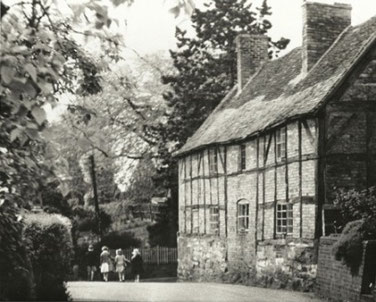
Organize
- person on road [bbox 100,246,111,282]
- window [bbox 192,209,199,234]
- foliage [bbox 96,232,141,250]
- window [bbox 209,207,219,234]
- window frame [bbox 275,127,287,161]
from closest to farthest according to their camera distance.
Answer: window frame [bbox 275,127,287,161] < window [bbox 209,207,219,234] < person on road [bbox 100,246,111,282] < window [bbox 192,209,199,234] < foliage [bbox 96,232,141,250]

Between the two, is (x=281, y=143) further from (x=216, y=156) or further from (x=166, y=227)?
(x=166, y=227)

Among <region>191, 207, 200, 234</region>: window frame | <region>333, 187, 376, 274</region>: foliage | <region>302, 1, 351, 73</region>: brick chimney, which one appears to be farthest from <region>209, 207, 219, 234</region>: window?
<region>333, 187, 376, 274</region>: foliage

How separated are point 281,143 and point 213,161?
21.5ft

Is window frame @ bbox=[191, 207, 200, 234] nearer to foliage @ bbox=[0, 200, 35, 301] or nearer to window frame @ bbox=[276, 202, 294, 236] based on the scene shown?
window frame @ bbox=[276, 202, 294, 236]

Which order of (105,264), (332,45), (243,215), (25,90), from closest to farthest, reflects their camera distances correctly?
(25,90), (332,45), (243,215), (105,264)

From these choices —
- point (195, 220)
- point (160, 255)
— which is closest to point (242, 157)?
point (195, 220)

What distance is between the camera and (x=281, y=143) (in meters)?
23.0

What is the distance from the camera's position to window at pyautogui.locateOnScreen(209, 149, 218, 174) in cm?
2886

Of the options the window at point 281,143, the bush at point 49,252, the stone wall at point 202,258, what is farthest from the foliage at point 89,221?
the bush at point 49,252

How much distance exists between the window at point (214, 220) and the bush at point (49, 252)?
43.1ft

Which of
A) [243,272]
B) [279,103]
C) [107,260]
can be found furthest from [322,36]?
[107,260]

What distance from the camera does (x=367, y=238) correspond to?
650 inches

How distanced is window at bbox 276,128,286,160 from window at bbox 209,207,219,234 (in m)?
5.91

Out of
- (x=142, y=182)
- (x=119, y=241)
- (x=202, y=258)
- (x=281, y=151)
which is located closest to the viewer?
(x=281, y=151)
